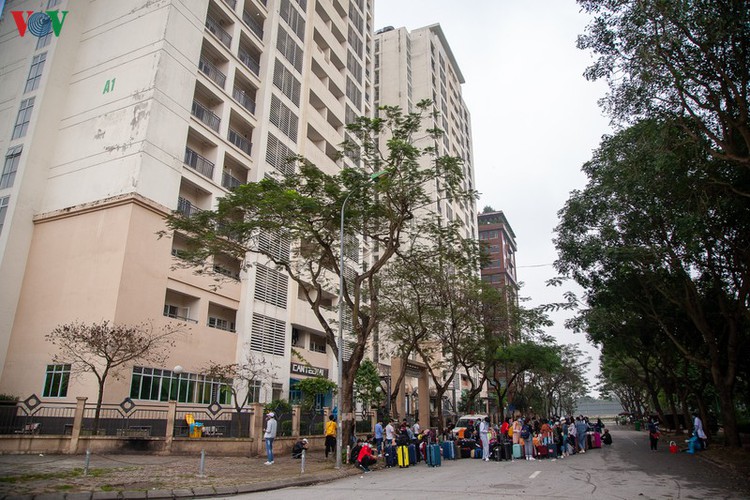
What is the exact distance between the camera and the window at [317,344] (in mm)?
38625

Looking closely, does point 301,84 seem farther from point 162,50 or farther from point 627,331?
point 627,331

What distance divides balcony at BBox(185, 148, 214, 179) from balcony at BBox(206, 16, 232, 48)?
26.4 feet

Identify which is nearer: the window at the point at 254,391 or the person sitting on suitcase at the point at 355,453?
the person sitting on suitcase at the point at 355,453

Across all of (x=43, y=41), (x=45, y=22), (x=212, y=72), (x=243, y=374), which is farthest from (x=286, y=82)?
(x=243, y=374)

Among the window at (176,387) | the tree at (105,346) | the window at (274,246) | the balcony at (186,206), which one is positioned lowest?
the window at (176,387)

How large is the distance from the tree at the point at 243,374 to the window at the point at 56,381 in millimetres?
6202

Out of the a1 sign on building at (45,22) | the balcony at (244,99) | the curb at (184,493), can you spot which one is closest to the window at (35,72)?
the a1 sign on building at (45,22)

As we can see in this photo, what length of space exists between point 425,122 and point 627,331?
49528 millimetres

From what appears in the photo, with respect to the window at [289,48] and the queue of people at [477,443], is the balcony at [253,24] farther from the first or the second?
the queue of people at [477,443]

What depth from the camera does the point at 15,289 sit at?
25688mm

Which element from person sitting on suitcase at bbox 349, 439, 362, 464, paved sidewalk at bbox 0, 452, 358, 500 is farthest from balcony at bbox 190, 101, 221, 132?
person sitting on suitcase at bbox 349, 439, 362, 464

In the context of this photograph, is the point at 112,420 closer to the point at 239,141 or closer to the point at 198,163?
the point at 198,163

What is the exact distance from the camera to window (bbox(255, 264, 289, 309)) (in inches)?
1262

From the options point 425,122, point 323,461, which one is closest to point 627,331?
point 323,461
